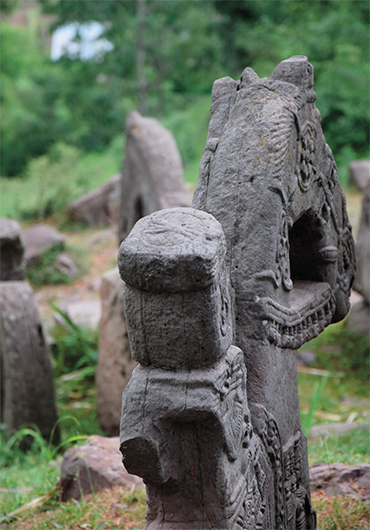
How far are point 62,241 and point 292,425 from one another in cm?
646

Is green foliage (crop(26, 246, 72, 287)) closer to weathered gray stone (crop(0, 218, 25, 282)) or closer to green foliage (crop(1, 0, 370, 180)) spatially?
weathered gray stone (crop(0, 218, 25, 282))

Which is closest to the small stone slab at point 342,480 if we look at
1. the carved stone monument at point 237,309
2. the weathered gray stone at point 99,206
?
the carved stone monument at point 237,309

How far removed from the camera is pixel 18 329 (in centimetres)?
376

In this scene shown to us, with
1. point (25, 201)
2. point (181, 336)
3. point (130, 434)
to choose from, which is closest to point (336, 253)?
point (181, 336)

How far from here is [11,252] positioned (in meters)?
4.50

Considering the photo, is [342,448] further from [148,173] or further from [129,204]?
→ [129,204]

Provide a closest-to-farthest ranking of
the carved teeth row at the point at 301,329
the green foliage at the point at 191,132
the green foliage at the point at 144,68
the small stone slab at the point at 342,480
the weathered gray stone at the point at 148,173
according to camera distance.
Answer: the carved teeth row at the point at 301,329 < the small stone slab at the point at 342,480 < the weathered gray stone at the point at 148,173 < the green foliage at the point at 144,68 < the green foliage at the point at 191,132

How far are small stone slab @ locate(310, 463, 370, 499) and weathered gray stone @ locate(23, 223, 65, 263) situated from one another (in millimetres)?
5766

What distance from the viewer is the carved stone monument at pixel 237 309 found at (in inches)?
54.8

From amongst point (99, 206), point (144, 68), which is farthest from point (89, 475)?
point (144, 68)

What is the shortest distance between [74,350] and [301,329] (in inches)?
156

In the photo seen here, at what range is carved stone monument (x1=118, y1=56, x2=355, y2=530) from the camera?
1.39 meters

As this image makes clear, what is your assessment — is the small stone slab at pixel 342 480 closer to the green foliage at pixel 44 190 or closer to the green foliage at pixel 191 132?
the green foliage at pixel 44 190

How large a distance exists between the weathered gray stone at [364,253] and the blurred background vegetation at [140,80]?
4.84 metres
